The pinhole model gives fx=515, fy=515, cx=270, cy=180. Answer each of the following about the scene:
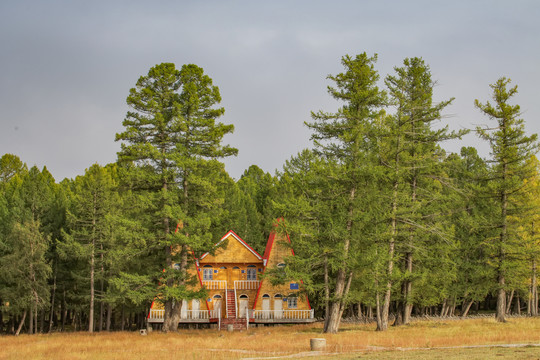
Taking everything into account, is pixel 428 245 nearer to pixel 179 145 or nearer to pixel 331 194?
pixel 331 194

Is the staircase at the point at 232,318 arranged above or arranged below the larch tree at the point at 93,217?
below

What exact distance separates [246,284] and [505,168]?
21.4 metres

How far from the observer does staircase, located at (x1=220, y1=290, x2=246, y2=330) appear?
121 ft

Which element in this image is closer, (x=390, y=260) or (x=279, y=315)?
(x=390, y=260)

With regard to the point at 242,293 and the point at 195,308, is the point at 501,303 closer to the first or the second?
the point at 242,293

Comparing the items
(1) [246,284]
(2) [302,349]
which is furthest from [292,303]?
(2) [302,349]

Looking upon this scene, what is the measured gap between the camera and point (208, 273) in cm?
4247

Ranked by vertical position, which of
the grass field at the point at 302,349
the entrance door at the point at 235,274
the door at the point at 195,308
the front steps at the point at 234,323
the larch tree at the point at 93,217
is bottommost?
the front steps at the point at 234,323

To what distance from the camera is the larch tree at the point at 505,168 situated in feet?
107

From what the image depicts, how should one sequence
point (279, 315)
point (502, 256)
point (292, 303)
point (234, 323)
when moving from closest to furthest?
1. point (502, 256)
2. point (234, 323)
3. point (279, 315)
4. point (292, 303)

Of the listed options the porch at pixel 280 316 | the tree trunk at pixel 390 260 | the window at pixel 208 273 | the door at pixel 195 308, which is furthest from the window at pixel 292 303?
the tree trunk at pixel 390 260

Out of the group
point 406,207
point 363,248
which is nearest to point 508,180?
point 406,207

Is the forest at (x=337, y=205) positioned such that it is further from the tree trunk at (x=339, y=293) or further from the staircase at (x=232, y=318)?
the staircase at (x=232, y=318)

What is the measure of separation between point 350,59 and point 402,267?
14804 mm
